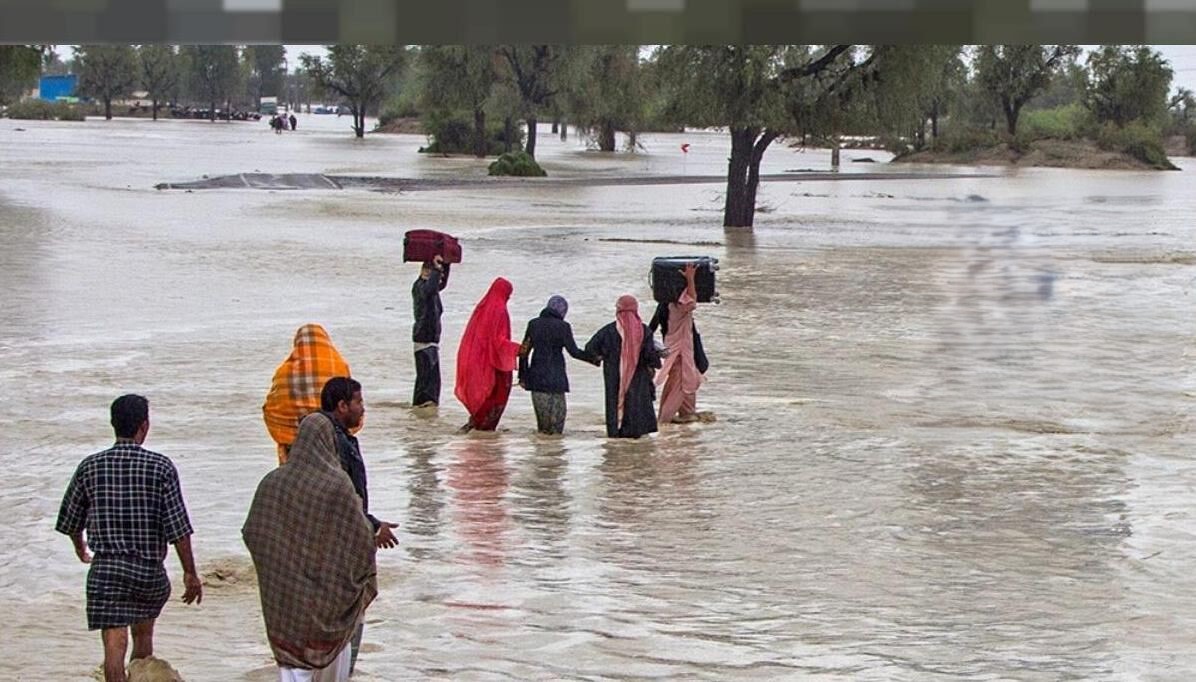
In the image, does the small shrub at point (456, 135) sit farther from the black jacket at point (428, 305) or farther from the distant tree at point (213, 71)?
the black jacket at point (428, 305)

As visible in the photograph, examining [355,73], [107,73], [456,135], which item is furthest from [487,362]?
[107,73]

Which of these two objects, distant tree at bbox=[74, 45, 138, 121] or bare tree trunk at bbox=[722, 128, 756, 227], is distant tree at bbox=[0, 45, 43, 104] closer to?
bare tree trunk at bbox=[722, 128, 756, 227]

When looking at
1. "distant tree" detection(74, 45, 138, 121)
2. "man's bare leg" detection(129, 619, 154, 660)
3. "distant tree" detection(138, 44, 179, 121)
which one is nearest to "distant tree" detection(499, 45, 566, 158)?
"distant tree" detection(74, 45, 138, 121)

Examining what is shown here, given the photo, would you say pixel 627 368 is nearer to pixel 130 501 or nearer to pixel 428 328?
pixel 428 328

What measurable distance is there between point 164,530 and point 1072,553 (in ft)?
18.4

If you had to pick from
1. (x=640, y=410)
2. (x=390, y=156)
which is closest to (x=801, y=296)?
(x=640, y=410)

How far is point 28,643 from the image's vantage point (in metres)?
7.59

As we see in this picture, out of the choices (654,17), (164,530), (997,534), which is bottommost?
(997,534)

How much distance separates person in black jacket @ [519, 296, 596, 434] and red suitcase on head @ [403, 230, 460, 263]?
2.93ft

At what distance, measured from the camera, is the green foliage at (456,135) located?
243 feet

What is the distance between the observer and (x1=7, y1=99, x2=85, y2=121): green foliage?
116m

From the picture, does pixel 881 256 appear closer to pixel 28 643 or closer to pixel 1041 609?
pixel 1041 609

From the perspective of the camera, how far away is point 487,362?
13234 millimetres

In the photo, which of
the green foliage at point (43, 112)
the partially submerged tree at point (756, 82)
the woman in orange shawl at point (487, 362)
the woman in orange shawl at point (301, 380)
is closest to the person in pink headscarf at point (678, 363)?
the woman in orange shawl at point (487, 362)
